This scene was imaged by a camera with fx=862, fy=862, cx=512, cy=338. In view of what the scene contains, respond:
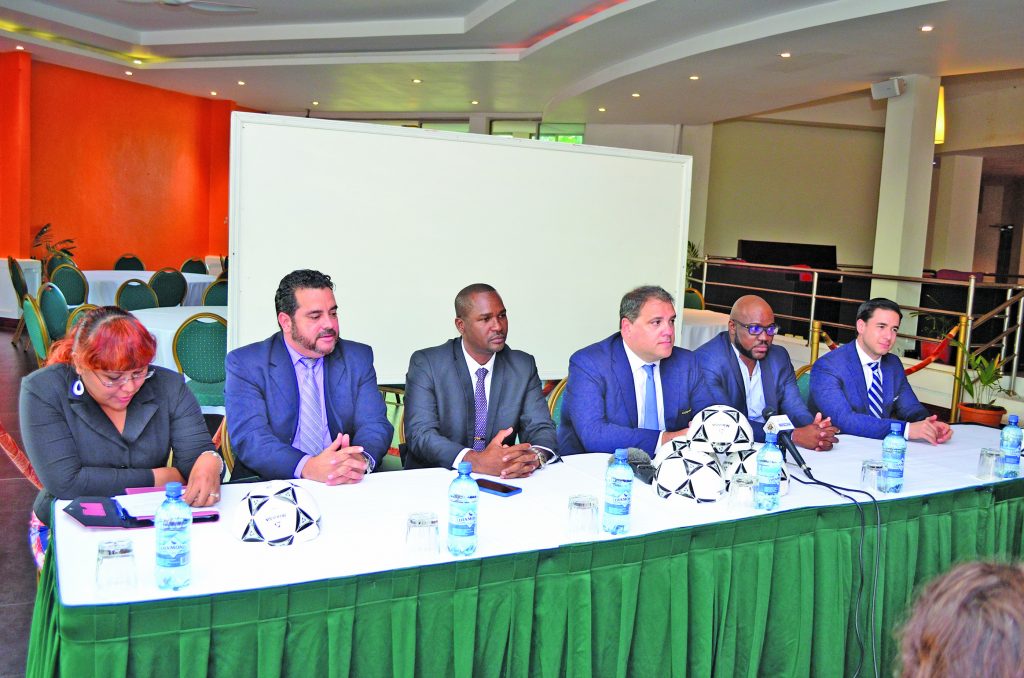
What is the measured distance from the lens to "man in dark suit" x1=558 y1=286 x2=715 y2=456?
135 inches

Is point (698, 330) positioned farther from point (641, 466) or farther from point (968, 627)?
point (968, 627)

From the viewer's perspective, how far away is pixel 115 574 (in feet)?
5.68

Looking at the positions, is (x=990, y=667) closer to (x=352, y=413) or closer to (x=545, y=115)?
(x=352, y=413)

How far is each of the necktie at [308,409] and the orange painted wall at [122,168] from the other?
10.6 meters

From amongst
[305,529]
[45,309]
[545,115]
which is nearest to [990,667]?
[305,529]

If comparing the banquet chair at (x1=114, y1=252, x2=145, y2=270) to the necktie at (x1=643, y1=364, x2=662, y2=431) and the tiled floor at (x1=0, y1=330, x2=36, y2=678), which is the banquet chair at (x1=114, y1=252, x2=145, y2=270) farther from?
the necktie at (x1=643, y1=364, x2=662, y2=431)

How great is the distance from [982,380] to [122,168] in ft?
39.4

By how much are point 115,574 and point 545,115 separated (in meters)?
13.0

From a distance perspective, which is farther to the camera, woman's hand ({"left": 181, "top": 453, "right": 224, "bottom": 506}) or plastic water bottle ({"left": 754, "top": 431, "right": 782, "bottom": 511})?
plastic water bottle ({"left": 754, "top": 431, "right": 782, "bottom": 511})

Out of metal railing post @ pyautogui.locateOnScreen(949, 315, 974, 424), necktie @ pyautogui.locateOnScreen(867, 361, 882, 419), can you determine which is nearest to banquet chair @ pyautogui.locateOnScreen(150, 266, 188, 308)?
necktie @ pyautogui.locateOnScreen(867, 361, 882, 419)

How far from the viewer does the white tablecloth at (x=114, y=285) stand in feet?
A: 28.3

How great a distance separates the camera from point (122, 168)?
13203 mm

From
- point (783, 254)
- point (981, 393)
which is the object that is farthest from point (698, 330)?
point (783, 254)

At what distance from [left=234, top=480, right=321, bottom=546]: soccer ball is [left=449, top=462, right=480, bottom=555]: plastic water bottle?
1.10ft
